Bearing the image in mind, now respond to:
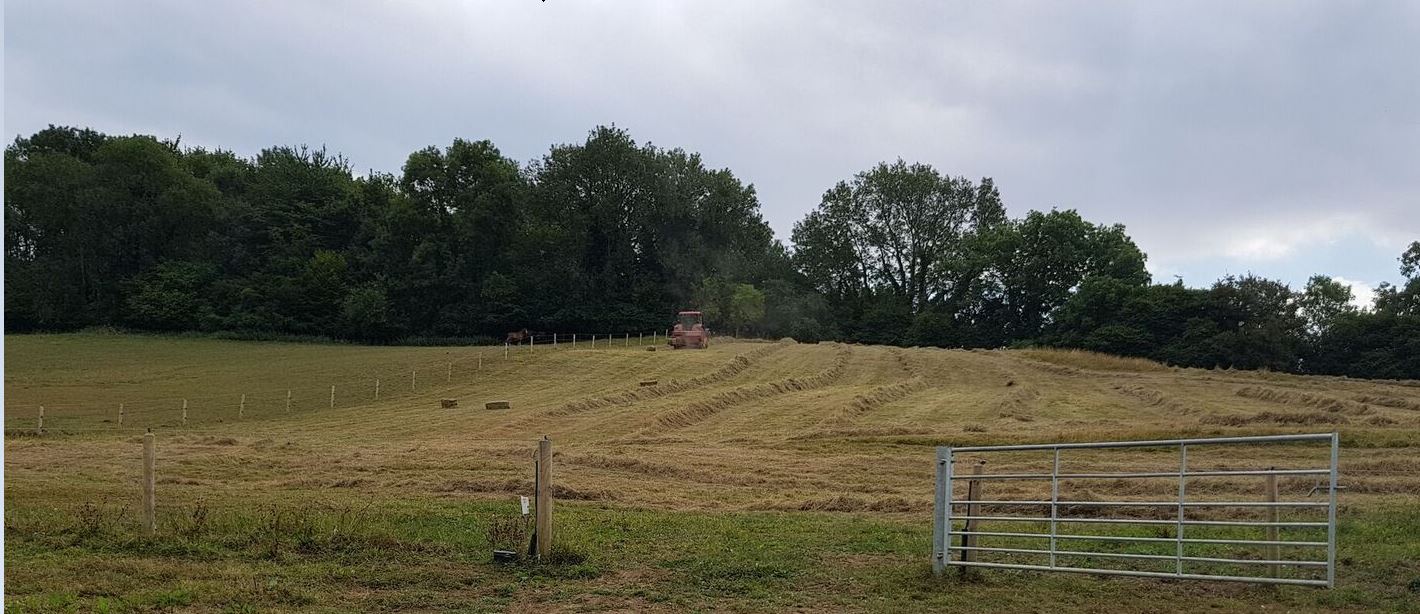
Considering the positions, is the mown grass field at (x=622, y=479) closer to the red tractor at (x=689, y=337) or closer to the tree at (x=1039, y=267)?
the red tractor at (x=689, y=337)

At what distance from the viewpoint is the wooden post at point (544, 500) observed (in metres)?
10.4

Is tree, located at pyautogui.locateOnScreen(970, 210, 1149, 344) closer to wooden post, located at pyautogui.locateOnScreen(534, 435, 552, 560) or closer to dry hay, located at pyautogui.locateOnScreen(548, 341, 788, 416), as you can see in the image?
dry hay, located at pyautogui.locateOnScreen(548, 341, 788, 416)

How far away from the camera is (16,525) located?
12508 millimetres

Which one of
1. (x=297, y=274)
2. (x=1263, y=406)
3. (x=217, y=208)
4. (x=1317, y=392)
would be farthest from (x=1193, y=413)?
(x=217, y=208)

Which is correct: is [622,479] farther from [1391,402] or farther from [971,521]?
[1391,402]

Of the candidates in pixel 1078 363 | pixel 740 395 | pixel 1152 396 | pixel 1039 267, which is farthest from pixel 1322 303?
pixel 740 395

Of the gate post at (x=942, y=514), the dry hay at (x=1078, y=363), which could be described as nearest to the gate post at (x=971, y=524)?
the gate post at (x=942, y=514)

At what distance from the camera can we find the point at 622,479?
20.0 meters

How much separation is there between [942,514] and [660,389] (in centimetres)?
3158

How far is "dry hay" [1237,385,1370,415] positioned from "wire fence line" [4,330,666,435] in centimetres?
3382

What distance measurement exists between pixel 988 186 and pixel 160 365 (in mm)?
78410

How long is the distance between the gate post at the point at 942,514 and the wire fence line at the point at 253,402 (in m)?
30.1

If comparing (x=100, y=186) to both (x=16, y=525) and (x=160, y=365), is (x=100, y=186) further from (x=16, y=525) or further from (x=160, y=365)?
(x=16, y=525)

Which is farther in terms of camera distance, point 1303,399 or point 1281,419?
point 1303,399
